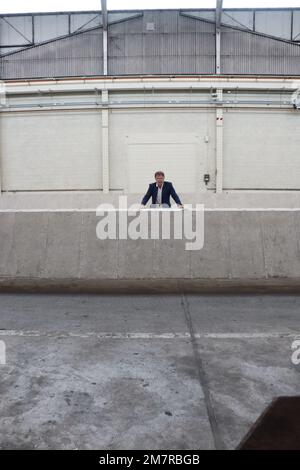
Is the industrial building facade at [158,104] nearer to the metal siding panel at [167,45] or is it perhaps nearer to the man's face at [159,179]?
the metal siding panel at [167,45]

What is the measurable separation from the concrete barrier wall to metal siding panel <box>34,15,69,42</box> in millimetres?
17331

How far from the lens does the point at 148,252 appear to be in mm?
6184

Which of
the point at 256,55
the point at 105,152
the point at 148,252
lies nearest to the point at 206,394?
the point at 148,252

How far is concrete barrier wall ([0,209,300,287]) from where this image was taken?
6023 millimetres

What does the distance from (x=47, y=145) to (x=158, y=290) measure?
604 inches

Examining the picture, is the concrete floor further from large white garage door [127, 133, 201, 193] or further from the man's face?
large white garage door [127, 133, 201, 193]

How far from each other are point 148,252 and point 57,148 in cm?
1437

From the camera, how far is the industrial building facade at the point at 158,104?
1850 cm

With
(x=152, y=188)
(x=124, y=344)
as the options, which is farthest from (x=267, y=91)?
(x=124, y=344)

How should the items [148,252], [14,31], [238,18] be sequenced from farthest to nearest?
1. [14,31]
2. [238,18]
3. [148,252]

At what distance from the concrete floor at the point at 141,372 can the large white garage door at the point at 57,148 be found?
582 inches

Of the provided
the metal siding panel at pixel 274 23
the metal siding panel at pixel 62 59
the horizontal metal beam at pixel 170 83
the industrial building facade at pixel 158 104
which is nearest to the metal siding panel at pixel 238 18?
the industrial building facade at pixel 158 104

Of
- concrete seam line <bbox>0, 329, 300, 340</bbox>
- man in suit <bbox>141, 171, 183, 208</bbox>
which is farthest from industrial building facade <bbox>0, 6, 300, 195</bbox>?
concrete seam line <bbox>0, 329, 300, 340</bbox>

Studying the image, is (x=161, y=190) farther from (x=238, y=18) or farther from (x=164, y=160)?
(x=238, y=18)
